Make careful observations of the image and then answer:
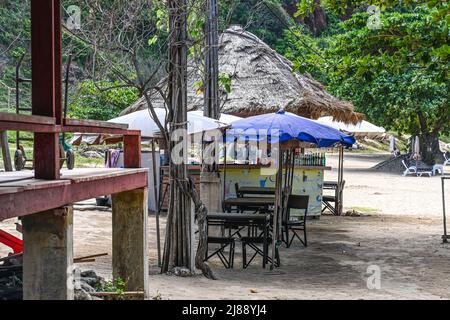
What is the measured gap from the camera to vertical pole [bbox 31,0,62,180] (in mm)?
5699

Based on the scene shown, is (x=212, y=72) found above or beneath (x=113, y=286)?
above

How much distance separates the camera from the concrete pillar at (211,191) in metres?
13.2

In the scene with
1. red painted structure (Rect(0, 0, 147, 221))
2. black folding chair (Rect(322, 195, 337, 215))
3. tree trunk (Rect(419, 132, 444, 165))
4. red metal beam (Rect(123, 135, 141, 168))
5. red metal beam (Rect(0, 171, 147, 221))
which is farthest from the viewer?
tree trunk (Rect(419, 132, 444, 165))

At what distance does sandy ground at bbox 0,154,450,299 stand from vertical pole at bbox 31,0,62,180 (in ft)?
9.75

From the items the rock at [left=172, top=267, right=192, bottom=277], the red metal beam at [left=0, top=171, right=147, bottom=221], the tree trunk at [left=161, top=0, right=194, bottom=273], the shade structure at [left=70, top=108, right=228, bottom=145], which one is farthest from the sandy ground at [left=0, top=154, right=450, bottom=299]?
the shade structure at [left=70, top=108, right=228, bottom=145]

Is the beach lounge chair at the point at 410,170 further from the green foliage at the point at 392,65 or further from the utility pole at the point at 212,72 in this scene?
the utility pole at the point at 212,72

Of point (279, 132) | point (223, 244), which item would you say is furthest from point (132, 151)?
point (279, 132)

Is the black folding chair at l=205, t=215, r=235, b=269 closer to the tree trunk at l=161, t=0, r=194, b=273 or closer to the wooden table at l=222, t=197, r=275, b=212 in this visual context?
the tree trunk at l=161, t=0, r=194, b=273

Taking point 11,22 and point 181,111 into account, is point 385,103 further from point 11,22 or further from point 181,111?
point 181,111

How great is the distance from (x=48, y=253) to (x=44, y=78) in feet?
4.09

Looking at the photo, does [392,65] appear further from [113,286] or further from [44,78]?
[44,78]

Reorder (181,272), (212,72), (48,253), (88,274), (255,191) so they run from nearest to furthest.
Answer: (48,253)
(88,274)
(181,272)
(212,72)
(255,191)

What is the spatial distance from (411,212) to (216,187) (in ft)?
27.9

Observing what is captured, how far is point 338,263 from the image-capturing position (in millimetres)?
11883
